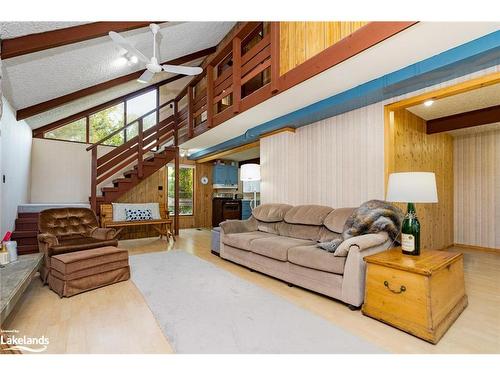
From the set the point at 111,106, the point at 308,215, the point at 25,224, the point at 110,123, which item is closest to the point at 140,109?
the point at 111,106

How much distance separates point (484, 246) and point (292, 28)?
17.7 feet

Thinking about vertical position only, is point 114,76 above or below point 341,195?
above

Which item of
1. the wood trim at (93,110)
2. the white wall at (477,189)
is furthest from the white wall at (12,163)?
the white wall at (477,189)

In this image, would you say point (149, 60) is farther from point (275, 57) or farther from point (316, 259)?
point (316, 259)

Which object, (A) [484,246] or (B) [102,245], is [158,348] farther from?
(A) [484,246]

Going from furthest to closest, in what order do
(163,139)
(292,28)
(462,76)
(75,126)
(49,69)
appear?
(163,139) < (75,126) < (49,69) < (292,28) < (462,76)

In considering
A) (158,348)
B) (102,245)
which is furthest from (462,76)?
(102,245)

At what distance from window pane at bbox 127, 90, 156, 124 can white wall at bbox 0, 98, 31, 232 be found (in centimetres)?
230

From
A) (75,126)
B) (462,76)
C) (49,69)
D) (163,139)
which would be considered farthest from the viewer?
(163,139)

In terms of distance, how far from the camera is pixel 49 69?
3623 mm

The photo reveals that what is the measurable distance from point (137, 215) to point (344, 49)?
517cm

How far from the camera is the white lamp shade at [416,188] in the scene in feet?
7.35

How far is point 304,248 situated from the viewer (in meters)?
2.89

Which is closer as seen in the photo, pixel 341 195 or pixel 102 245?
pixel 102 245
